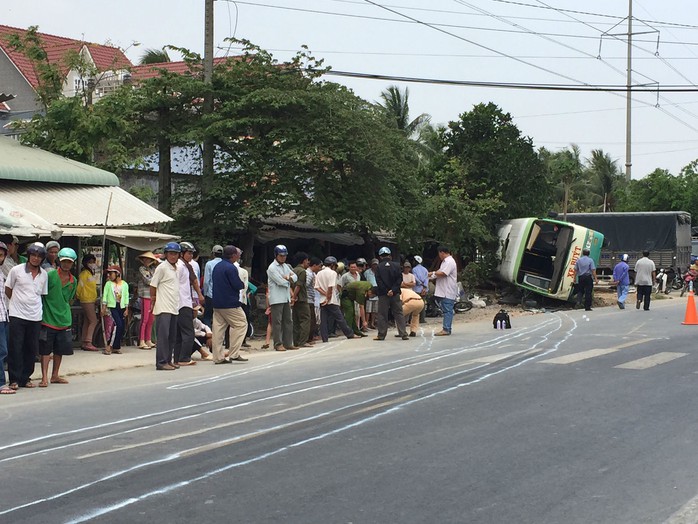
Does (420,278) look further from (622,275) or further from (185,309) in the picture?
(185,309)

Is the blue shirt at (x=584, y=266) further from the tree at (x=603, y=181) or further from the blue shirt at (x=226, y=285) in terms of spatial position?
the tree at (x=603, y=181)

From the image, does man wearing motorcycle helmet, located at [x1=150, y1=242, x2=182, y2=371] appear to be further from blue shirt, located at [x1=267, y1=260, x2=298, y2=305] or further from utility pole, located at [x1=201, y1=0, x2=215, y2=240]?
utility pole, located at [x1=201, y1=0, x2=215, y2=240]

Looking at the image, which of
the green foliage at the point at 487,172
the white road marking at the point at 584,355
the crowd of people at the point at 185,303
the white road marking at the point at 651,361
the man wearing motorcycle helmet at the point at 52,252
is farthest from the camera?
the green foliage at the point at 487,172

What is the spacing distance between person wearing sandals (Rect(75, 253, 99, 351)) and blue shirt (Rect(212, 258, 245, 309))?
10.2ft

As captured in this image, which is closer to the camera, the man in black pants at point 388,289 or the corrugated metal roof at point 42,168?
the corrugated metal roof at point 42,168

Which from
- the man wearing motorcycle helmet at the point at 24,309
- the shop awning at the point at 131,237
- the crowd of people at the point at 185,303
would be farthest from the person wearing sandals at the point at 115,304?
the man wearing motorcycle helmet at the point at 24,309

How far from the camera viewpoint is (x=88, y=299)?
16188 mm

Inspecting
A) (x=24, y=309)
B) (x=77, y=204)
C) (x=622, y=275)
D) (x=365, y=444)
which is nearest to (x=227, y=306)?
(x=24, y=309)

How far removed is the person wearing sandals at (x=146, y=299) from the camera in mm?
17062

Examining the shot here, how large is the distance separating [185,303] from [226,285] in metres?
0.70

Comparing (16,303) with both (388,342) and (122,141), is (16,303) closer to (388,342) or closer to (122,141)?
(388,342)

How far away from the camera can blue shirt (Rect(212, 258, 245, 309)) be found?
14.2m

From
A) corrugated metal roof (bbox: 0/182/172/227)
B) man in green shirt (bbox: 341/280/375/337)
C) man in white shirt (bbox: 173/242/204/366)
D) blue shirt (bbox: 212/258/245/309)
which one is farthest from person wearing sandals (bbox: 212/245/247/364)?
man in green shirt (bbox: 341/280/375/337)

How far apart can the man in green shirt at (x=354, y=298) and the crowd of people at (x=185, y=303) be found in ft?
0.07
